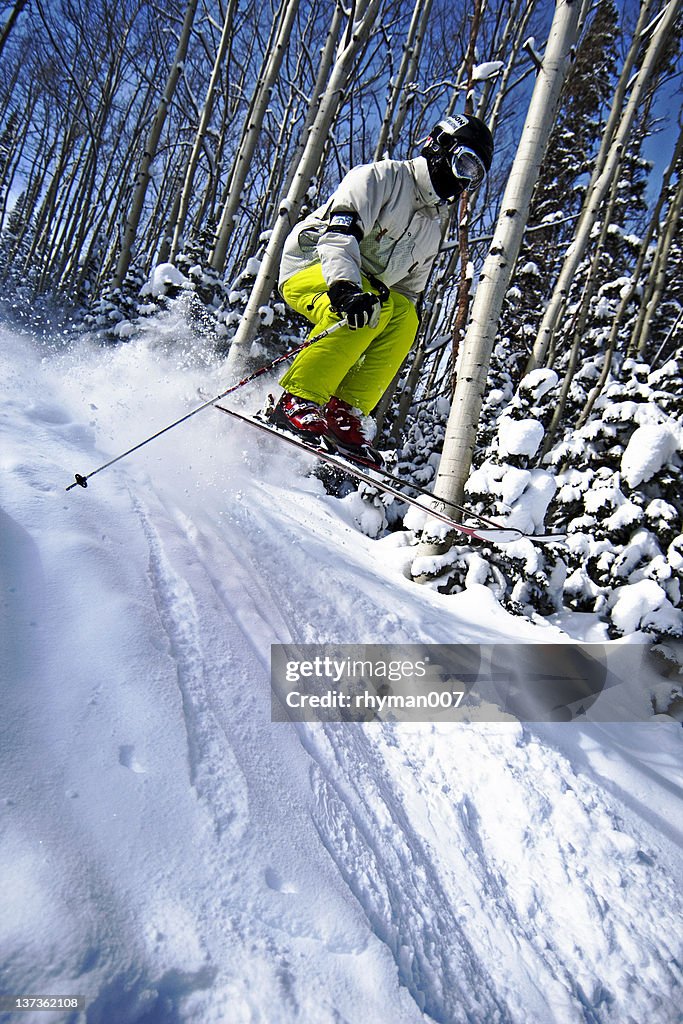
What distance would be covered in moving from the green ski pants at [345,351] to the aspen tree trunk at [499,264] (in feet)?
1.68

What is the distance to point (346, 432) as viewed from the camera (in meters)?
3.79

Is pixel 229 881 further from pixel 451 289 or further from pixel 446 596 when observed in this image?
pixel 451 289

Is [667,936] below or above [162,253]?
below

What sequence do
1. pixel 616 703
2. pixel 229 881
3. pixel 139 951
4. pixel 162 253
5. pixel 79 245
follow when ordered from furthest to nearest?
pixel 79 245 → pixel 162 253 → pixel 616 703 → pixel 229 881 → pixel 139 951

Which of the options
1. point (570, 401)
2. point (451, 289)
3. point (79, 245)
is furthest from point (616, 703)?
point (79, 245)

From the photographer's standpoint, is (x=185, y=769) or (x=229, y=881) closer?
(x=229, y=881)

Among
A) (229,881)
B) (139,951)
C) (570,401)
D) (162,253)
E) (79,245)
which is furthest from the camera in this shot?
(79,245)

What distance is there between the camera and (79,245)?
747 inches

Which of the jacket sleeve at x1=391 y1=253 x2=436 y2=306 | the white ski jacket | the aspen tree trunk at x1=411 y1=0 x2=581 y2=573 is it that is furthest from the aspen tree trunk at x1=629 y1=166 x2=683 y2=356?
the white ski jacket

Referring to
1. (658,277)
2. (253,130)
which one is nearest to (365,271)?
(253,130)

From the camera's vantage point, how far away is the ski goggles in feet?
10.6

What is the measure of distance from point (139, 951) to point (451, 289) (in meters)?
13.3

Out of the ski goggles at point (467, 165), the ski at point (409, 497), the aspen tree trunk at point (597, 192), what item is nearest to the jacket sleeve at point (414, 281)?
the ski goggles at point (467, 165)

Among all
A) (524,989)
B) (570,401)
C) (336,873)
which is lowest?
(524,989)
